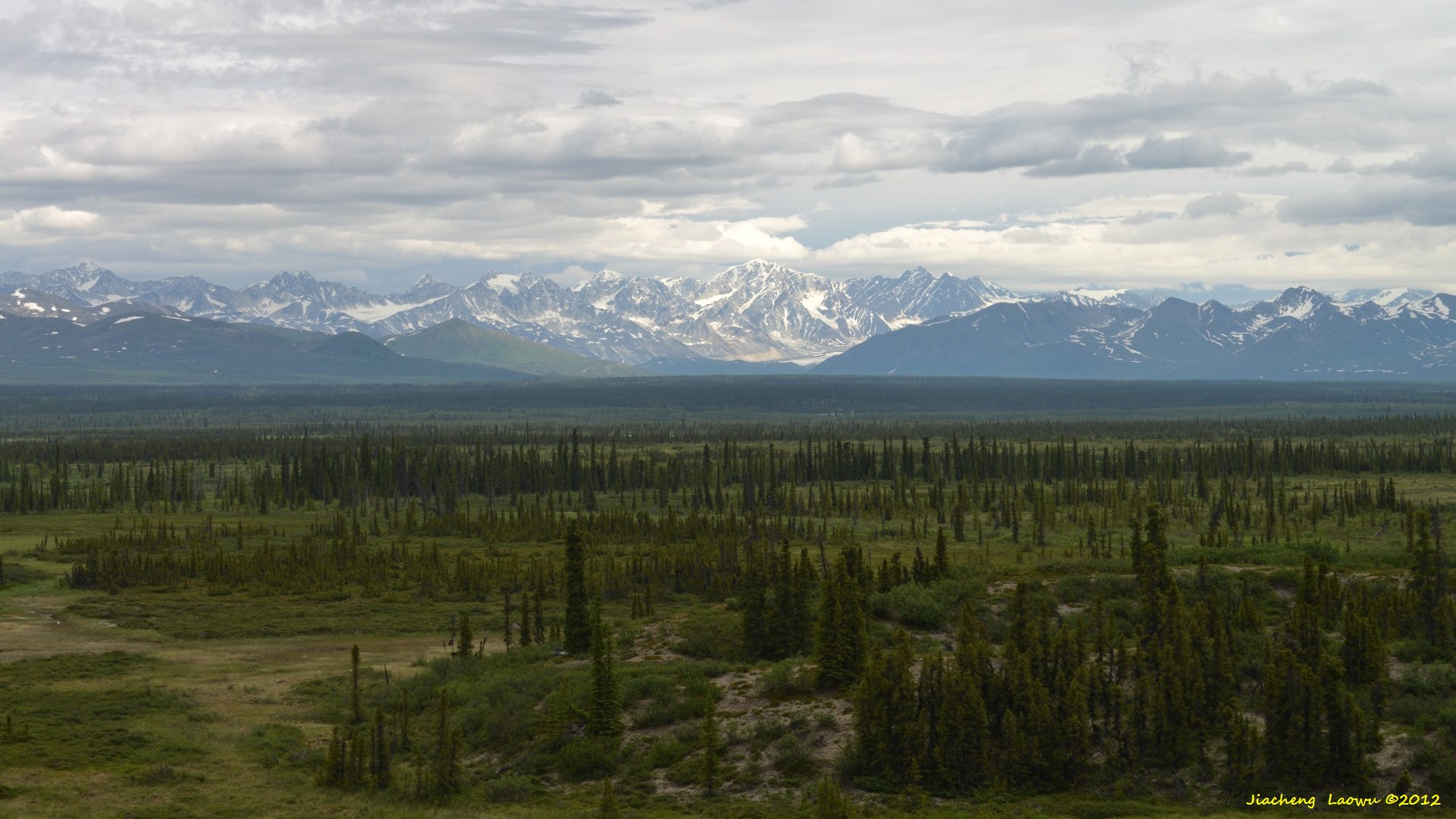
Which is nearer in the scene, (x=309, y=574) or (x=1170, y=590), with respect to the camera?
(x=1170, y=590)

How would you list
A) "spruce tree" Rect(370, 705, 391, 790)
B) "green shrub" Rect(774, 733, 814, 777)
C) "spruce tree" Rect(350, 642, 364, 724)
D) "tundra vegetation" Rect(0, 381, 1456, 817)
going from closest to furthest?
"tundra vegetation" Rect(0, 381, 1456, 817)
"green shrub" Rect(774, 733, 814, 777)
"spruce tree" Rect(370, 705, 391, 790)
"spruce tree" Rect(350, 642, 364, 724)

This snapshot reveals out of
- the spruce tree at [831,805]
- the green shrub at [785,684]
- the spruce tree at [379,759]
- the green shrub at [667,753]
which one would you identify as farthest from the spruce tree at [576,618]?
the spruce tree at [831,805]

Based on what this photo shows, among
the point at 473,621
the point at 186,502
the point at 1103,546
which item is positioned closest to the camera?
the point at 473,621

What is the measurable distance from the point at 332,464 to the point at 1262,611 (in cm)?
14639

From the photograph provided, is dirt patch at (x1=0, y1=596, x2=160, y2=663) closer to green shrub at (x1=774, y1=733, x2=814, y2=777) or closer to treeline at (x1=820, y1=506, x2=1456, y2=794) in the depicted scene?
Answer: green shrub at (x1=774, y1=733, x2=814, y2=777)

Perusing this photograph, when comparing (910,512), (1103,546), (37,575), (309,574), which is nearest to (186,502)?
(37,575)

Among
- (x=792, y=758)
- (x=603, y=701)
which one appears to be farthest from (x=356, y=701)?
(x=792, y=758)

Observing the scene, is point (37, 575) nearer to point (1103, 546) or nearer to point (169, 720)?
point (169, 720)

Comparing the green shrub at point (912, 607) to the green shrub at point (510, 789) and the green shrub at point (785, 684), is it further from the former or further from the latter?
the green shrub at point (510, 789)

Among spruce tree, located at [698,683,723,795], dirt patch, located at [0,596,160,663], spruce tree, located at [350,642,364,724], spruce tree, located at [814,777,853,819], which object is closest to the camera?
spruce tree, located at [814,777,853,819]

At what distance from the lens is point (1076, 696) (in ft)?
134

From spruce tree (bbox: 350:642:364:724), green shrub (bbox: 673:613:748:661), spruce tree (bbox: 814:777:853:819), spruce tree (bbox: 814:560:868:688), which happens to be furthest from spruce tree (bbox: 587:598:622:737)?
green shrub (bbox: 673:613:748:661)

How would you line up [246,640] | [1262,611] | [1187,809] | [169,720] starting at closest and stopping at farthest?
[1187,809]
[169,720]
[1262,611]
[246,640]

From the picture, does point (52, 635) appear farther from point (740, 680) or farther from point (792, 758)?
point (792, 758)
